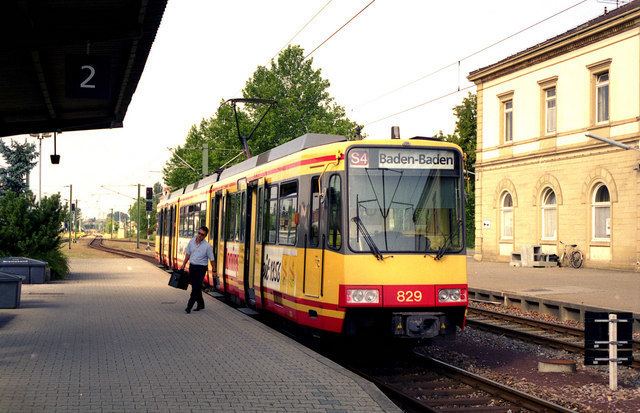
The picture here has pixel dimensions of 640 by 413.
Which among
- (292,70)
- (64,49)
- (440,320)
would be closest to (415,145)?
(440,320)

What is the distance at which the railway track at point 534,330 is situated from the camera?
44.3ft

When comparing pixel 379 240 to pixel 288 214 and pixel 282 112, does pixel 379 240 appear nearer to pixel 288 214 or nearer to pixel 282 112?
pixel 288 214

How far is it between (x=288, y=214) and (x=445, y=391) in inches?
166

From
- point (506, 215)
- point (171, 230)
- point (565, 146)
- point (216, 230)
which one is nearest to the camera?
point (216, 230)

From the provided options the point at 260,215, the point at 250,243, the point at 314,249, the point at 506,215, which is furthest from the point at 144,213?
the point at 314,249

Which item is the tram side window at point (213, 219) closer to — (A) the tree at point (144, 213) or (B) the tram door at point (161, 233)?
(B) the tram door at point (161, 233)

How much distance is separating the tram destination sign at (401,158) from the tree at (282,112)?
49.3 metres

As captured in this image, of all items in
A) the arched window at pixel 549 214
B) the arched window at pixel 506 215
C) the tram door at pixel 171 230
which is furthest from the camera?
the arched window at pixel 506 215

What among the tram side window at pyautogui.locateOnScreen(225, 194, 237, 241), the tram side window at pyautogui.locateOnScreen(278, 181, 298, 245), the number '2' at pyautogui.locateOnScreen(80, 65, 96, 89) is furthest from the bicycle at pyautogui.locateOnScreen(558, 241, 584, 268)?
the number '2' at pyautogui.locateOnScreen(80, 65, 96, 89)

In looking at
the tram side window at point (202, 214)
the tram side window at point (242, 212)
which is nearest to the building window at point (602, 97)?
the tram side window at point (202, 214)

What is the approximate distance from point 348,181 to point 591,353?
12.2 feet

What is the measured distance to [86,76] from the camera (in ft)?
37.5

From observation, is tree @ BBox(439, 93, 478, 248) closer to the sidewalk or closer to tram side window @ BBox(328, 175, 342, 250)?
the sidewalk

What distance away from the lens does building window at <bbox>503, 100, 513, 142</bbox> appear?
40062 millimetres
